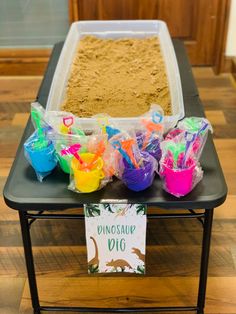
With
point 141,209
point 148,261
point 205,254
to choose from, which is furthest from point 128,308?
point 141,209

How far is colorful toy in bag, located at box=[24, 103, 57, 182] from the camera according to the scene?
1.22 meters

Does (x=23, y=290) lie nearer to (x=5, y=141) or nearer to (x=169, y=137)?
(x=169, y=137)

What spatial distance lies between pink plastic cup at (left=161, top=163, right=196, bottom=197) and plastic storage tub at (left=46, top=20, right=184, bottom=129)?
257 mm

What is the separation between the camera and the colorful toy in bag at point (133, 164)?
1.14 metres

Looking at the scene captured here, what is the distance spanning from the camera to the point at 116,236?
1.25 metres

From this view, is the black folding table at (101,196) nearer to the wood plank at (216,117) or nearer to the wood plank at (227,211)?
the wood plank at (227,211)

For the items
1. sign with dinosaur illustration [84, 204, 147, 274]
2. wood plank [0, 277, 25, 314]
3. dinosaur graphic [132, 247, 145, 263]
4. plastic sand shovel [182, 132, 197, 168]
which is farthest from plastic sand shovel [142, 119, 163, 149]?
wood plank [0, 277, 25, 314]

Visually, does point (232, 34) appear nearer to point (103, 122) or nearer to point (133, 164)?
point (103, 122)

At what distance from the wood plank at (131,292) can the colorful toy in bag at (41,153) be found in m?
0.49

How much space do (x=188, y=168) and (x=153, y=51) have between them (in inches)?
37.4

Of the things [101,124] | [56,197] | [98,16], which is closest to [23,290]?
[56,197]

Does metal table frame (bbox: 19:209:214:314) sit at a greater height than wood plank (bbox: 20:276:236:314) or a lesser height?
greater

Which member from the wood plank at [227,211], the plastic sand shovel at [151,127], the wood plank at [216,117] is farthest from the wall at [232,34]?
the plastic sand shovel at [151,127]

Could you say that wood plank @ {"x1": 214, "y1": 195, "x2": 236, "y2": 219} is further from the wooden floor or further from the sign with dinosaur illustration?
the sign with dinosaur illustration
